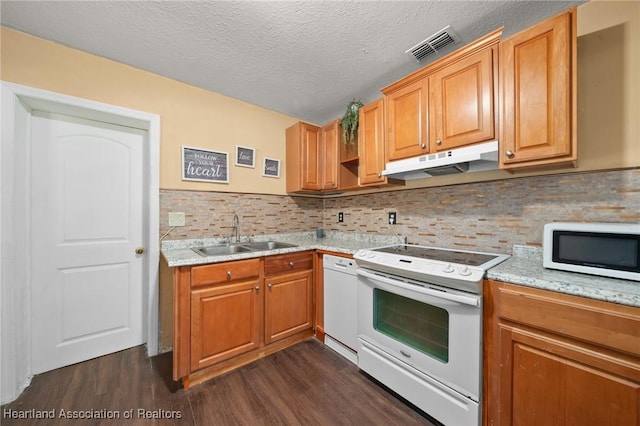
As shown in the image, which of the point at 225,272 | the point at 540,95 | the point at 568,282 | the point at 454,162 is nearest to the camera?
the point at 568,282

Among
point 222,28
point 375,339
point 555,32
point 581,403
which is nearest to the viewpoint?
point 581,403

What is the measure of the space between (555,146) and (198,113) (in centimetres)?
267

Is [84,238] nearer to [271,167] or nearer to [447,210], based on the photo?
[271,167]

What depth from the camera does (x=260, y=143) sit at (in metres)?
2.59

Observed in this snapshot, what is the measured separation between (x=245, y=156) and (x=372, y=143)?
1341 mm

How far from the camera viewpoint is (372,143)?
2092 mm

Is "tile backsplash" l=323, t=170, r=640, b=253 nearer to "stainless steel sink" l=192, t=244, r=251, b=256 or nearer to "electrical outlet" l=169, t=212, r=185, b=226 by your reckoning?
"stainless steel sink" l=192, t=244, r=251, b=256

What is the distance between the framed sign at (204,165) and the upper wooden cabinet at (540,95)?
2.27m

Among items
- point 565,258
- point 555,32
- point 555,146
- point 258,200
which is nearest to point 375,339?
point 565,258

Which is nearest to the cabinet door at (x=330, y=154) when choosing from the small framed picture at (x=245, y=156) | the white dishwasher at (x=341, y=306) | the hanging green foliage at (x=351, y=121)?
the hanging green foliage at (x=351, y=121)

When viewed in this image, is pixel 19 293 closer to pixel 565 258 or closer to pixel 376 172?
pixel 376 172

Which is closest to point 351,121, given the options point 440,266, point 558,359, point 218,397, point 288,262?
point 288,262

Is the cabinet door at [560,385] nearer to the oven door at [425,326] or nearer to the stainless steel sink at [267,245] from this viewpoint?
the oven door at [425,326]

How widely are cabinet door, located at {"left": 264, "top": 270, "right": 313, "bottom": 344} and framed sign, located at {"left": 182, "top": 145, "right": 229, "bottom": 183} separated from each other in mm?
1151
